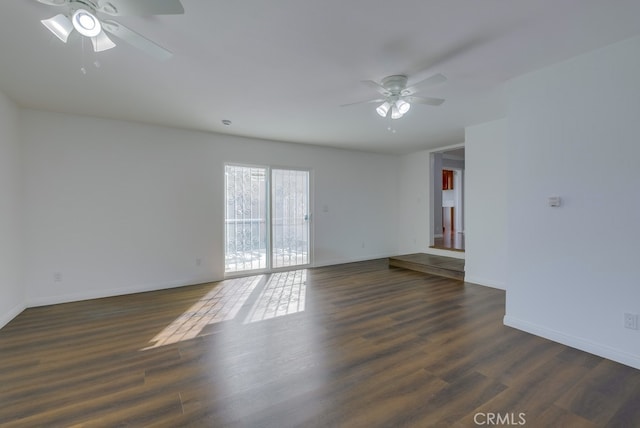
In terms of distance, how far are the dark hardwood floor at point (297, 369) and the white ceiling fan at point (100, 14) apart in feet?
7.55

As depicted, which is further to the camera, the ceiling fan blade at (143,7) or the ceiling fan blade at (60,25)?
the ceiling fan blade at (60,25)

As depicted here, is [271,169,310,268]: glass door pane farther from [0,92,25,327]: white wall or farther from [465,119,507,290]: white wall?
[0,92,25,327]: white wall

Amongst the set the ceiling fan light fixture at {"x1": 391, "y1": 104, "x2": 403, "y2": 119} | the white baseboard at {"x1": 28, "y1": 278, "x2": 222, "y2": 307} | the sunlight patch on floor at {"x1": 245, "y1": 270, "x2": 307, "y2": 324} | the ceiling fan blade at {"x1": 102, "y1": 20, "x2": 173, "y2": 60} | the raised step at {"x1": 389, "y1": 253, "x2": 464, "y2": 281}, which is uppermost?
the ceiling fan blade at {"x1": 102, "y1": 20, "x2": 173, "y2": 60}

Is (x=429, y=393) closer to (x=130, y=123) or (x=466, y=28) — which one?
(x=466, y=28)

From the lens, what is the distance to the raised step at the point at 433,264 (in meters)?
5.07

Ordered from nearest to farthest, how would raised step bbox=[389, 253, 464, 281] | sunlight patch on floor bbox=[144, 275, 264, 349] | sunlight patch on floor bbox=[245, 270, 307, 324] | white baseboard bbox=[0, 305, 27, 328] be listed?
sunlight patch on floor bbox=[144, 275, 264, 349]
white baseboard bbox=[0, 305, 27, 328]
sunlight patch on floor bbox=[245, 270, 307, 324]
raised step bbox=[389, 253, 464, 281]

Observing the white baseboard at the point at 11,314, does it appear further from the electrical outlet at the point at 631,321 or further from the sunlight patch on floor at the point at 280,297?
the electrical outlet at the point at 631,321

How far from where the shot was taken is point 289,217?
577cm

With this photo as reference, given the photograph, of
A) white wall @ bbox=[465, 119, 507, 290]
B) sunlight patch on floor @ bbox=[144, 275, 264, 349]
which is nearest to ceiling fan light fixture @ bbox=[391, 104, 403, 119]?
white wall @ bbox=[465, 119, 507, 290]

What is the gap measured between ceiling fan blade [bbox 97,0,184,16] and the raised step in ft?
16.4

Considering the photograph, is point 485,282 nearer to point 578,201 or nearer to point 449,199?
point 578,201

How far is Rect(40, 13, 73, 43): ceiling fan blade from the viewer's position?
1715mm

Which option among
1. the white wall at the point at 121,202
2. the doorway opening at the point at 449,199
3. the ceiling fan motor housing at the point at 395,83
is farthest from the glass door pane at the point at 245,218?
the doorway opening at the point at 449,199

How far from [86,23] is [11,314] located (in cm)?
343
